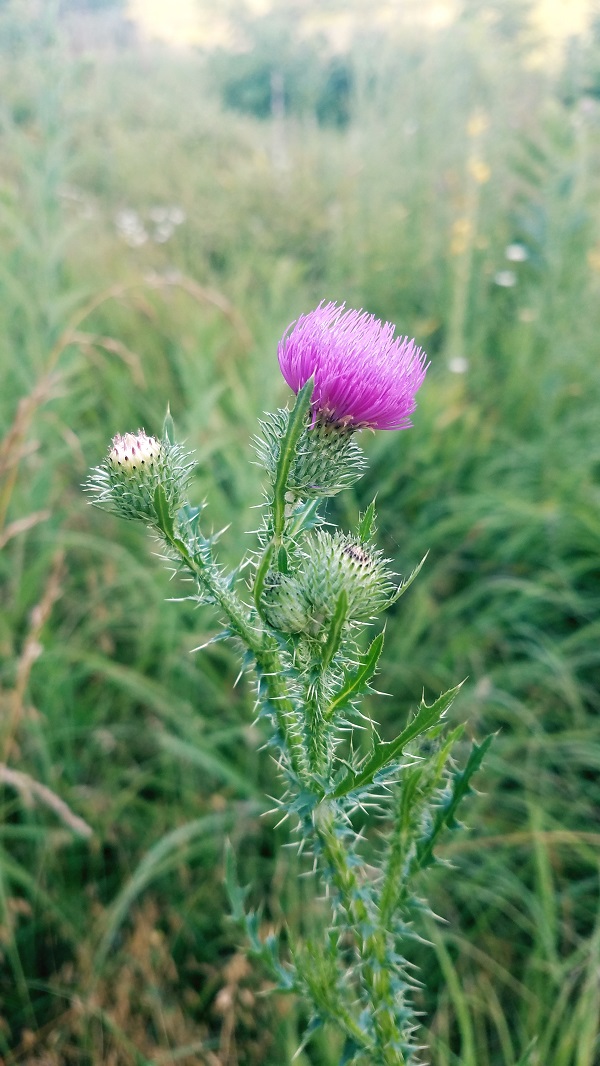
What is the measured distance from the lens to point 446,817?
36.0 inches

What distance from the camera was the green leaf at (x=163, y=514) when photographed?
29.7 inches

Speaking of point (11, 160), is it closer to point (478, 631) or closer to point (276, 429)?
point (478, 631)

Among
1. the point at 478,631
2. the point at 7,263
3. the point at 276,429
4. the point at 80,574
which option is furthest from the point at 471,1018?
the point at 7,263

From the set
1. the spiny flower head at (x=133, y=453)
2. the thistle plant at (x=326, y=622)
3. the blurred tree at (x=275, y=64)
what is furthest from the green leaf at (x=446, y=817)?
the blurred tree at (x=275, y=64)

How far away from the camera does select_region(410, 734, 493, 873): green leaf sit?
906 mm

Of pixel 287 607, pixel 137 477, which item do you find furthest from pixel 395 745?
pixel 137 477

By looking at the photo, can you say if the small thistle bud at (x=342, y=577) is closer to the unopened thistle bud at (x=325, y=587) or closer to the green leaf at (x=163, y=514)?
the unopened thistle bud at (x=325, y=587)

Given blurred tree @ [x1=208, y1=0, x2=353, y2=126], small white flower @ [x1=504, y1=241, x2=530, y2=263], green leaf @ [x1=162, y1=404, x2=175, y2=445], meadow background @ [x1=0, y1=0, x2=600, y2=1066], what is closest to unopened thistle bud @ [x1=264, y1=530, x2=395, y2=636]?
green leaf @ [x1=162, y1=404, x2=175, y2=445]

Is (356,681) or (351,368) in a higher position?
(351,368)

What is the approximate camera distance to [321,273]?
15.3ft

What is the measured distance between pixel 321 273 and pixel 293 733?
421 centimetres

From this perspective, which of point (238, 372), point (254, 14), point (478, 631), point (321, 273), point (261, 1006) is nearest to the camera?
point (261, 1006)

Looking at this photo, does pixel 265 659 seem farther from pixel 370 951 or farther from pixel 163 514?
pixel 370 951

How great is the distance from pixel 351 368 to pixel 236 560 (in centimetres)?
136
